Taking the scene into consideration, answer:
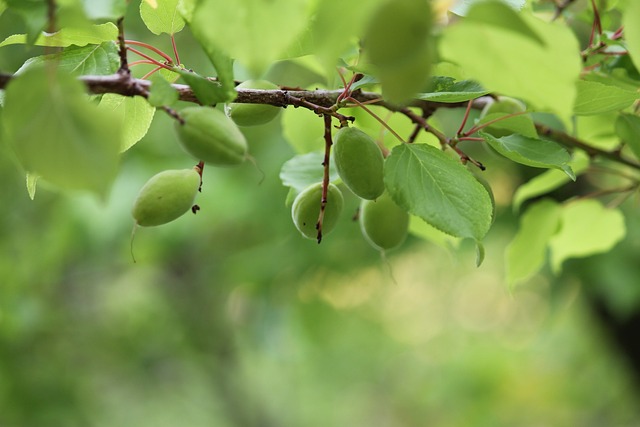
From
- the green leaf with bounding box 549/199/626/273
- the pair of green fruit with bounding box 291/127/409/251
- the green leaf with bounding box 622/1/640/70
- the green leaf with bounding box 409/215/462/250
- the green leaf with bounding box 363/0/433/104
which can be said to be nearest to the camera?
the green leaf with bounding box 363/0/433/104

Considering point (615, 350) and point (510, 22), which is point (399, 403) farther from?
point (510, 22)

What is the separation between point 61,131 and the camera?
319 millimetres

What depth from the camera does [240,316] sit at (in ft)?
9.99

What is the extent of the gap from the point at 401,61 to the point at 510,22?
0.05 metres

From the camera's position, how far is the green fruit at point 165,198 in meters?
0.47

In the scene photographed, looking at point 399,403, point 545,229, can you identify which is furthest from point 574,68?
point 399,403

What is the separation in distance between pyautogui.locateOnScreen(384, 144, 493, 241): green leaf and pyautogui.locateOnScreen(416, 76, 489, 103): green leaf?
39 millimetres

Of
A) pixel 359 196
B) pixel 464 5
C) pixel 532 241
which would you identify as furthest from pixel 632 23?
pixel 532 241

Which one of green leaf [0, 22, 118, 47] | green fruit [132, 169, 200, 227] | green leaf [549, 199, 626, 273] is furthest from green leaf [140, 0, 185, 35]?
green leaf [549, 199, 626, 273]

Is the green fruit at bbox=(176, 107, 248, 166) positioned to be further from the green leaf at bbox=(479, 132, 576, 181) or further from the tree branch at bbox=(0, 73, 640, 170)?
the green leaf at bbox=(479, 132, 576, 181)

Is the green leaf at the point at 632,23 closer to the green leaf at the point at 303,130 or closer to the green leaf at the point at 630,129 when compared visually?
the green leaf at the point at 630,129

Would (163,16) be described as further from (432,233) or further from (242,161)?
(432,233)

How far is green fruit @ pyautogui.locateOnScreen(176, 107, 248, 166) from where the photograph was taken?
0.41 meters

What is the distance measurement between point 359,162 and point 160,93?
15cm
